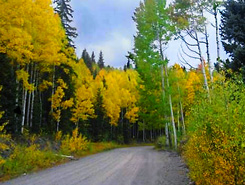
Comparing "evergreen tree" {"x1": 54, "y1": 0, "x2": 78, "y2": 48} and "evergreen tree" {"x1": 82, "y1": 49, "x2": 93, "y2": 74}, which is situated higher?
"evergreen tree" {"x1": 82, "y1": 49, "x2": 93, "y2": 74}

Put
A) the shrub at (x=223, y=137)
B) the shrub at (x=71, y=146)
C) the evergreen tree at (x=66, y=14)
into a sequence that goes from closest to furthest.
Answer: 1. the shrub at (x=223, y=137)
2. the shrub at (x=71, y=146)
3. the evergreen tree at (x=66, y=14)

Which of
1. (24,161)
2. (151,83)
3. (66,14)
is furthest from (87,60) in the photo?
(24,161)

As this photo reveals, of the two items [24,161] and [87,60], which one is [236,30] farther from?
[87,60]

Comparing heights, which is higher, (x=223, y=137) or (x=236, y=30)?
(x=236, y=30)

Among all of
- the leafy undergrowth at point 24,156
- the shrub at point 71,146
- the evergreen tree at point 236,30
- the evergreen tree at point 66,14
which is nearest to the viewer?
the leafy undergrowth at point 24,156

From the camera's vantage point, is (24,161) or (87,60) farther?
(87,60)

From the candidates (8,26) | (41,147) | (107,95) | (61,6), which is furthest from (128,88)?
(8,26)

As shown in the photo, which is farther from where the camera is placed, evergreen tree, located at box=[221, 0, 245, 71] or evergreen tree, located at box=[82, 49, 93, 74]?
evergreen tree, located at box=[82, 49, 93, 74]

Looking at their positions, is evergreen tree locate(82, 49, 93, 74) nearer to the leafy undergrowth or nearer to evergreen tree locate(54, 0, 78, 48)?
Answer: evergreen tree locate(54, 0, 78, 48)

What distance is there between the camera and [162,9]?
19406 millimetres

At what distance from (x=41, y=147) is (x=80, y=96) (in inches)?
390

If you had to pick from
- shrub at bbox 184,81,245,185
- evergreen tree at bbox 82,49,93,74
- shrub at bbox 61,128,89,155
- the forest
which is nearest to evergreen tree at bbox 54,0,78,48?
the forest

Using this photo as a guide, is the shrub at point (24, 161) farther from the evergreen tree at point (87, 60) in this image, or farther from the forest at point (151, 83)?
the evergreen tree at point (87, 60)

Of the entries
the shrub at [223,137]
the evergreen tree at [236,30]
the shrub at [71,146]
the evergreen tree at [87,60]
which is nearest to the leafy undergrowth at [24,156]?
the shrub at [71,146]
